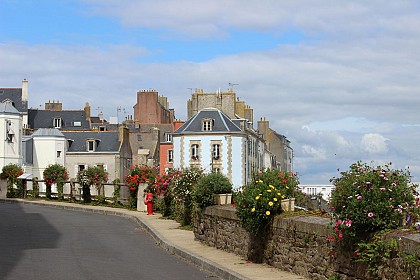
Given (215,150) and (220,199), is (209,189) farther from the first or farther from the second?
(215,150)

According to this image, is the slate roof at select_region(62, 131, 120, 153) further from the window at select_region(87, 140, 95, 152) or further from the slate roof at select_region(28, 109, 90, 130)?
the slate roof at select_region(28, 109, 90, 130)

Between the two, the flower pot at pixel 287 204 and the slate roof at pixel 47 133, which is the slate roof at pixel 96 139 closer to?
the slate roof at pixel 47 133

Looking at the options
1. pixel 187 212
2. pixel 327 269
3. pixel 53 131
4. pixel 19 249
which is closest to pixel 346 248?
pixel 327 269

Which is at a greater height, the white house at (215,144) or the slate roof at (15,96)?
the slate roof at (15,96)

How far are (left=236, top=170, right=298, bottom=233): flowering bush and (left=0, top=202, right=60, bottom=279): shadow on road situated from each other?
4.32 metres

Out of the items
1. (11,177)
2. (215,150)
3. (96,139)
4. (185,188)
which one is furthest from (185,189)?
(96,139)

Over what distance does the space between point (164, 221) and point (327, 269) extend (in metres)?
16.6

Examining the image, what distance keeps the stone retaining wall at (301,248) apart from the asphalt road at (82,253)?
3.77 feet

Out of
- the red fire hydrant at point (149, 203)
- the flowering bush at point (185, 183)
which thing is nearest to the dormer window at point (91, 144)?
the red fire hydrant at point (149, 203)

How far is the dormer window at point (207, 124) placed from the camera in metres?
75.4

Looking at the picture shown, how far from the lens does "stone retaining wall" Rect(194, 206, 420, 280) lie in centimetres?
888

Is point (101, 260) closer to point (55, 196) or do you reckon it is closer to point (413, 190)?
point (413, 190)

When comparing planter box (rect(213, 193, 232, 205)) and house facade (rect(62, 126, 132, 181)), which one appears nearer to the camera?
planter box (rect(213, 193, 232, 205))

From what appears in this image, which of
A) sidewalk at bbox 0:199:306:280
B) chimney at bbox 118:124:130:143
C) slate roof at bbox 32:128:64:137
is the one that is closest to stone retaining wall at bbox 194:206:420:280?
sidewalk at bbox 0:199:306:280
